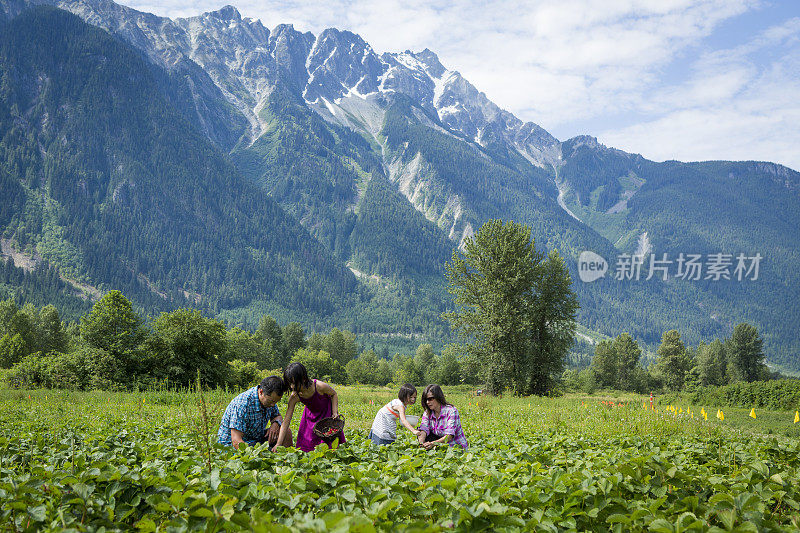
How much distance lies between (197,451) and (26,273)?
197 m

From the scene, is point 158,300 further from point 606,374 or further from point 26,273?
point 606,374

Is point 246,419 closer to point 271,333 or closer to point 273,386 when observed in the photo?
point 273,386

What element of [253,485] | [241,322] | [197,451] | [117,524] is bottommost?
[241,322]

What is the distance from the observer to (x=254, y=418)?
22.2ft

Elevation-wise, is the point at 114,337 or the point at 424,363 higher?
the point at 114,337

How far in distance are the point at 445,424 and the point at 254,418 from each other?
10.1ft

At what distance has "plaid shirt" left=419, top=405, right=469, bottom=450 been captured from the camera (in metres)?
7.33

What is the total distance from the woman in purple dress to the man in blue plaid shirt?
0.19 metres

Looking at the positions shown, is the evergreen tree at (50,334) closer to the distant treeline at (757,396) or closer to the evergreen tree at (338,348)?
the evergreen tree at (338,348)

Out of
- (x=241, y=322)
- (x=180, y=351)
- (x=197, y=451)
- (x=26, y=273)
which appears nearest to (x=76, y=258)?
(x=26, y=273)

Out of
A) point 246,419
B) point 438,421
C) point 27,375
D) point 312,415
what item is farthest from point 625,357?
point 246,419

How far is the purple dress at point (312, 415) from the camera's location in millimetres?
6938

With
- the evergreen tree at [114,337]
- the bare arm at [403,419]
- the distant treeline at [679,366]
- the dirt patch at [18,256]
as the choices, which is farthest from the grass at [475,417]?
the dirt patch at [18,256]

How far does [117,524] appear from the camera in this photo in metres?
2.40
